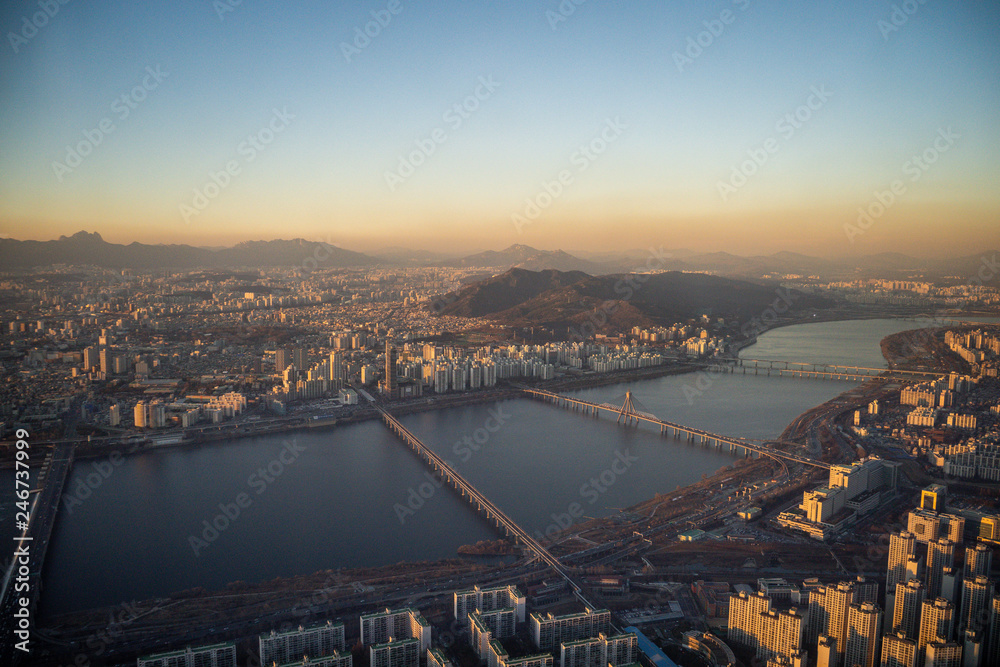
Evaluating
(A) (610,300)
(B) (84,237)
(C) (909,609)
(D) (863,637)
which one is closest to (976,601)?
(C) (909,609)

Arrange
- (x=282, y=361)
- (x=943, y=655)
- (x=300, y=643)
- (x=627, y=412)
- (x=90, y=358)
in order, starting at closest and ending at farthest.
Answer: (x=943, y=655) < (x=300, y=643) < (x=90, y=358) < (x=627, y=412) < (x=282, y=361)

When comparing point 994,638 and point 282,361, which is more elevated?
point 282,361

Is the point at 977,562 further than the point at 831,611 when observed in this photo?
Yes

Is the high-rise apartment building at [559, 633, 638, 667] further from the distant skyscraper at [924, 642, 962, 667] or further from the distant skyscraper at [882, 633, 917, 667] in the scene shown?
the distant skyscraper at [924, 642, 962, 667]

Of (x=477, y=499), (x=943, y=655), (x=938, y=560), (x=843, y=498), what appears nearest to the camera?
(x=943, y=655)

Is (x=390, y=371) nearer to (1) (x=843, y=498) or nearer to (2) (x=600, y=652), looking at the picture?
(1) (x=843, y=498)

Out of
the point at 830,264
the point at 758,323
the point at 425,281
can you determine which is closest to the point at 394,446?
the point at 758,323
